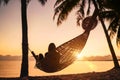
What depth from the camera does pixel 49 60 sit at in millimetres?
11547

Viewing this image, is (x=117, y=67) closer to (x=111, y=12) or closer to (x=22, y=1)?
(x=111, y=12)

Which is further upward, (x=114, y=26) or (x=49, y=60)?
(x=49, y=60)

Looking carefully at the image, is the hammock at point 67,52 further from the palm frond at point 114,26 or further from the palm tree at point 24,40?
the palm frond at point 114,26

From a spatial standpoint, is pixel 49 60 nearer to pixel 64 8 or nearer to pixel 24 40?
pixel 24 40

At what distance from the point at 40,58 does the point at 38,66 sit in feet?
0.95

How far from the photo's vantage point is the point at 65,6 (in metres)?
17.4

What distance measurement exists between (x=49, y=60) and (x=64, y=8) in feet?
20.9

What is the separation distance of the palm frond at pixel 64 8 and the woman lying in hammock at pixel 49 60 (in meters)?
5.87

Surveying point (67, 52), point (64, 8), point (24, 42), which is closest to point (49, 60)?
point (67, 52)

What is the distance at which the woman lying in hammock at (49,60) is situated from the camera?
37.6ft

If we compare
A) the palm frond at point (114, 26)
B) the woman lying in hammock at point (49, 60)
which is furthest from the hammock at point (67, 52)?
the palm frond at point (114, 26)

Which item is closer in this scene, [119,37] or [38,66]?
[38,66]

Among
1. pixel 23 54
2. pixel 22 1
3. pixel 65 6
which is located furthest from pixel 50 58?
pixel 65 6

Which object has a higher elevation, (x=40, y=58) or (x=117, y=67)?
(x=40, y=58)
